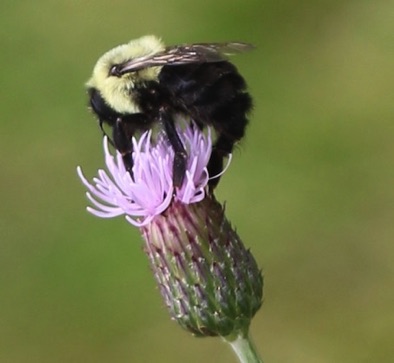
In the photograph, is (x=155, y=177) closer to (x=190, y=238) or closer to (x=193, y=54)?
(x=190, y=238)

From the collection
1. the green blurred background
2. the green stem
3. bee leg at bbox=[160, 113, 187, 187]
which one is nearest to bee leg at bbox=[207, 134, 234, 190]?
bee leg at bbox=[160, 113, 187, 187]

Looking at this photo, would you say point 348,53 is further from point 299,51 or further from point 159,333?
point 159,333

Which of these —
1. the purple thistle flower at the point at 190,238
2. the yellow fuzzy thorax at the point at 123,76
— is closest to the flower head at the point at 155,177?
the purple thistle flower at the point at 190,238

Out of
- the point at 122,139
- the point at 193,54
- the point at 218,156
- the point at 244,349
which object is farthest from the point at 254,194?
the point at 193,54

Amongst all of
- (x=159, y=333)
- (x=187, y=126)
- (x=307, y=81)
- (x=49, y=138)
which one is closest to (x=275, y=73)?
(x=307, y=81)

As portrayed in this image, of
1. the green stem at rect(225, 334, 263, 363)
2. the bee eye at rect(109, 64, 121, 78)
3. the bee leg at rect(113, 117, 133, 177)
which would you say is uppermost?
the bee eye at rect(109, 64, 121, 78)

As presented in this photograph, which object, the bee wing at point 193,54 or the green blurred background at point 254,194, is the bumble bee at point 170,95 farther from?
the green blurred background at point 254,194

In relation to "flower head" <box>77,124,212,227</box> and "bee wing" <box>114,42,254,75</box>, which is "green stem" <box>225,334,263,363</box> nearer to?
"flower head" <box>77,124,212,227</box>
